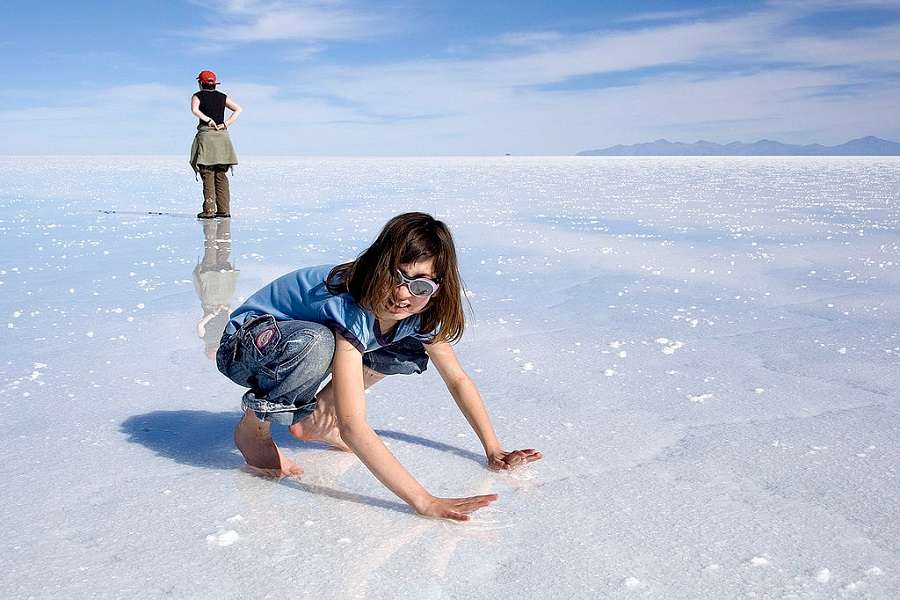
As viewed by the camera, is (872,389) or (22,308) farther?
(22,308)

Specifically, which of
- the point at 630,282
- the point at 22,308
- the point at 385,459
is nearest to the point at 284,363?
the point at 385,459

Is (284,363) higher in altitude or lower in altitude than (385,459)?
higher

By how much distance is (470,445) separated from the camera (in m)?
2.20

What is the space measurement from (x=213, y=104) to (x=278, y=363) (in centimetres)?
697

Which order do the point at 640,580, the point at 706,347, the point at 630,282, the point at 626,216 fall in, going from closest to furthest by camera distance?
the point at 640,580 < the point at 706,347 < the point at 630,282 < the point at 626,216

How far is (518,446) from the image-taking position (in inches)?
86.7

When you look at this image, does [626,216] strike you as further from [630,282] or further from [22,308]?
[22,308]

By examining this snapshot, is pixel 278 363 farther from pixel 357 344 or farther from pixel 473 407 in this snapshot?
pixel 473 407

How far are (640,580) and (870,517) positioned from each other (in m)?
0.62

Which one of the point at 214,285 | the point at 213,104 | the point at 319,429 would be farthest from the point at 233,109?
the point at 319,429

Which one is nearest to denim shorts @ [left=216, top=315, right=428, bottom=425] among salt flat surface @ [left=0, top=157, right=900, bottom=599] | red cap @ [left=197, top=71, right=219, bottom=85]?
salt flat surface @ [left=0, top=157, right=900, bottom=599]

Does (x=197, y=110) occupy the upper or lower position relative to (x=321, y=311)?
upper

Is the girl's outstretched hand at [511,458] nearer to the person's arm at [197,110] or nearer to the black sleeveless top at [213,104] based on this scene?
the person's arm at [197,110]

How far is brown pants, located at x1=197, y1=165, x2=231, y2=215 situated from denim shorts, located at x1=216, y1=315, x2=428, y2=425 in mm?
6853
